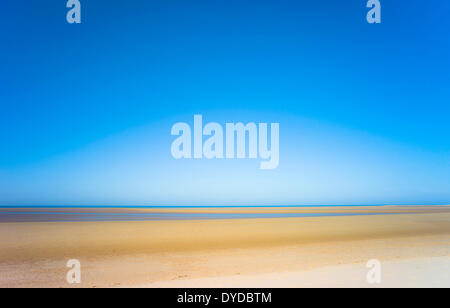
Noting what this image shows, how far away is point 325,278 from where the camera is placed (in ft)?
20.1

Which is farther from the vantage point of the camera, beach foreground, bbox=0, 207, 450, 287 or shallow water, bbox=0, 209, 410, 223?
shallow water, bbox=0, 209, 410, 223

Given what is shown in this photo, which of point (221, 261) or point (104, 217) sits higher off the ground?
point (221, 261)

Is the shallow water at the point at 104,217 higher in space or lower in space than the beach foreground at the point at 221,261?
lower

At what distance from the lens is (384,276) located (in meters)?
6.19

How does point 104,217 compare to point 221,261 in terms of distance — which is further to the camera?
point 104,217

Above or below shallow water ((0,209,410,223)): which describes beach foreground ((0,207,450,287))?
above

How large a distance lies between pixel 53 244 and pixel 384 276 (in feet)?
37.5

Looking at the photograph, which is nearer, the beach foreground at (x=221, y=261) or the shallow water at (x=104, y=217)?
the beach foreground at (x=221, y=261)
